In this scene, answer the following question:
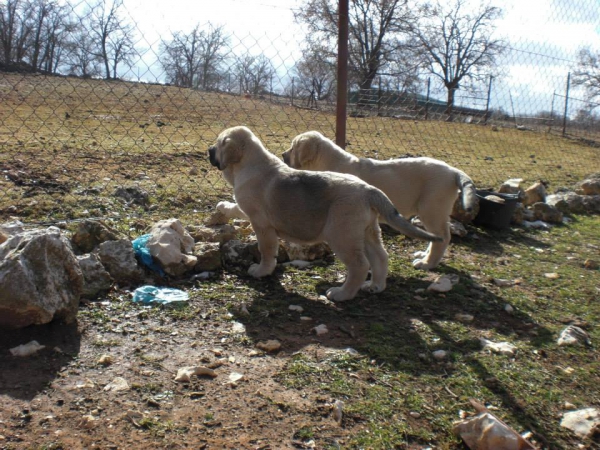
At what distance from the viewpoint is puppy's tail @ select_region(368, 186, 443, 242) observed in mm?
3613

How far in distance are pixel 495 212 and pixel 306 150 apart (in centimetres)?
250

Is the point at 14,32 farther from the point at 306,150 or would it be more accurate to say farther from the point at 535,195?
the point at 535,195

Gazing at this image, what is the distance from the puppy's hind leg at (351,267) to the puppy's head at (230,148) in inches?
49.4

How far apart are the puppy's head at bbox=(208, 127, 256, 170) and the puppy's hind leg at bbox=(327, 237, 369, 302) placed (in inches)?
49.4

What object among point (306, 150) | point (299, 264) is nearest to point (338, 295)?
point (299, 264)

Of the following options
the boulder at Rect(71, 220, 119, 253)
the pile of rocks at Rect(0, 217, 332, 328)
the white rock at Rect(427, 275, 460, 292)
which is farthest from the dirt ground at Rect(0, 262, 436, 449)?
the white rock at Rect(427, 275, 460, 292)

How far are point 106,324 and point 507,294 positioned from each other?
10.4 ft

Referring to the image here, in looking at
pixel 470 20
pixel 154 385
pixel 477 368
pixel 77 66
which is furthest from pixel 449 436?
pixel 470 20

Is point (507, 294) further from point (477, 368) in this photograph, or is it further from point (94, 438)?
point (94, 438)

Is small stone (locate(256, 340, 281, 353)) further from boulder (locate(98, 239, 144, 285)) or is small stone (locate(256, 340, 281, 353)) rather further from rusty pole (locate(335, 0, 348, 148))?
rusty pole (locate(335, 0, 348, 148))

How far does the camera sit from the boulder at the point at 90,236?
430cm

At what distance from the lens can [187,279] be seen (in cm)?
419

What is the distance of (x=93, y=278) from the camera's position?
3732 mm

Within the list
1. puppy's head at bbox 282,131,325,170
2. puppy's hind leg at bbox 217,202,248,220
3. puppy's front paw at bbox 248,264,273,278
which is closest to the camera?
puppy's front paw at bbox 248,264,273,278
